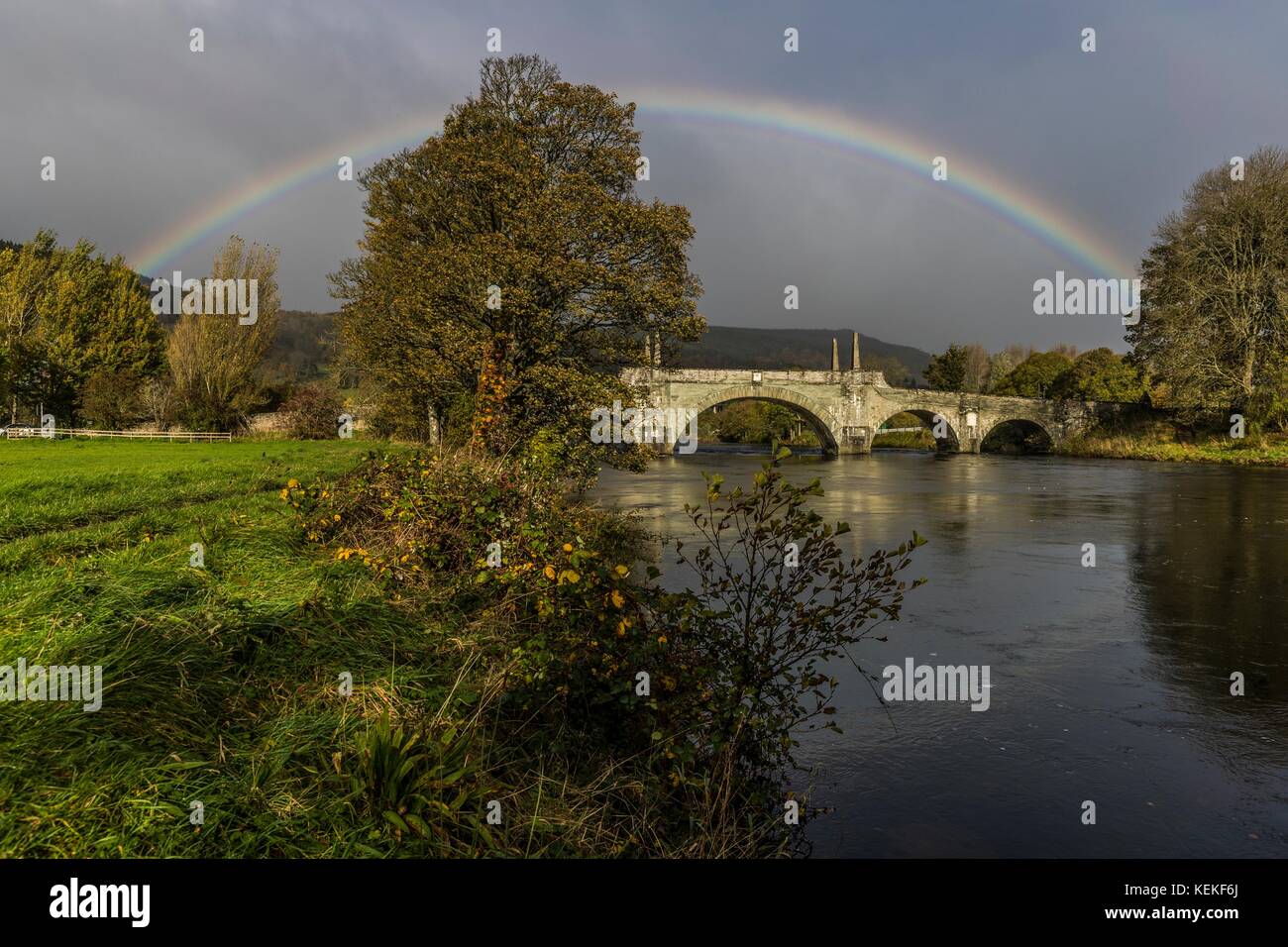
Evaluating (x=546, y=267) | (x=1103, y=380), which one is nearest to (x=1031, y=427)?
(x=1103, y=380)

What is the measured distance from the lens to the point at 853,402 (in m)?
78.6

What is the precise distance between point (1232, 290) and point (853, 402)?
1291 inches

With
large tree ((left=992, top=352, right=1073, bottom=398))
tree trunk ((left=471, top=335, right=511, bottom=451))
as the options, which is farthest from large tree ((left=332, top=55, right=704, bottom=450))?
large tree ((left=992, top=352, right=1073, bottom=398))

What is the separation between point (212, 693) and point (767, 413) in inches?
4158

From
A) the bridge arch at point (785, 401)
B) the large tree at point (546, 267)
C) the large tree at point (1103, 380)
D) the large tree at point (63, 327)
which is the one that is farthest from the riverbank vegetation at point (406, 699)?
the large tree at point (1103, 380)

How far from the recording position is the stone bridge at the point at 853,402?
76312 mm

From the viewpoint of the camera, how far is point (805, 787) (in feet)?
19.7

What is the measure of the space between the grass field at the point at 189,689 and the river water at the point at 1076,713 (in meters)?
3.07

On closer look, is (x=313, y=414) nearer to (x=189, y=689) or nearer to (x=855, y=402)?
(x=855, y=402)

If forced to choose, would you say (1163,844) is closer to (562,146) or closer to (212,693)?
(212,693)

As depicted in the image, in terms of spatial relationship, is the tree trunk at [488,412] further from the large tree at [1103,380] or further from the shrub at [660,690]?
the large tree at [1103,380]

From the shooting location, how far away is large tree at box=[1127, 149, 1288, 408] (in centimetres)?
5078

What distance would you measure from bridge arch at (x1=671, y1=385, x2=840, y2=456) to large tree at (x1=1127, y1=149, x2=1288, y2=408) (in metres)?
30.3
